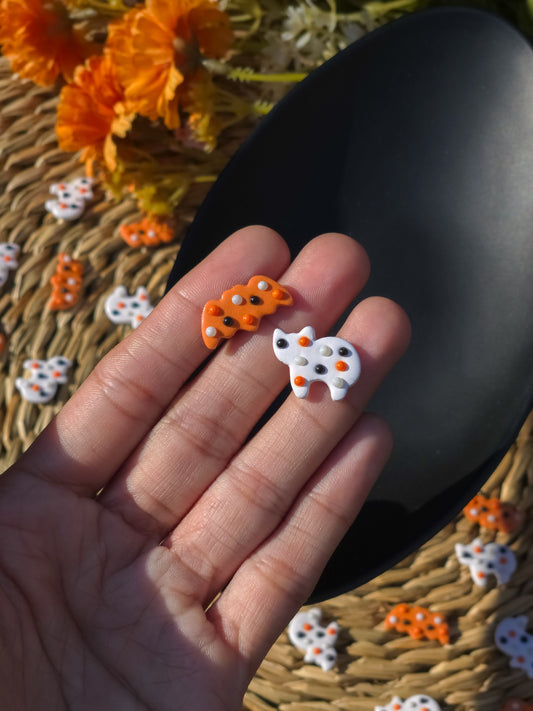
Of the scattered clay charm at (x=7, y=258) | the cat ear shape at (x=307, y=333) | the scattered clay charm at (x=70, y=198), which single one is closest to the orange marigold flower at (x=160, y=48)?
the scattered clay charm at (x=70, y=198)

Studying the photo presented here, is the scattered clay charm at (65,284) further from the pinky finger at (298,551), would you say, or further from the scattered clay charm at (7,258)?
the pinky finger at (298,551)

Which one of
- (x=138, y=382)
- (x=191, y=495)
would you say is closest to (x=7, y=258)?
(x=138, y=382)

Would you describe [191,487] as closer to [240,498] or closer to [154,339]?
[240,498]

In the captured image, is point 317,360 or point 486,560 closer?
point 317,360

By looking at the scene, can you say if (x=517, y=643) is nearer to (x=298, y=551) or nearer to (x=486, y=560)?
(x=486, y=560)

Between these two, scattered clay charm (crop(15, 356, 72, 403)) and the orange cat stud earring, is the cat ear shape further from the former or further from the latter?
scattered clay charm (crop(15, 356, 72, 403))

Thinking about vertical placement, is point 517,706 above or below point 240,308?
below

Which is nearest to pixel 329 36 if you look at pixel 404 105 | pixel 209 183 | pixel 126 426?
pixel 404 105
